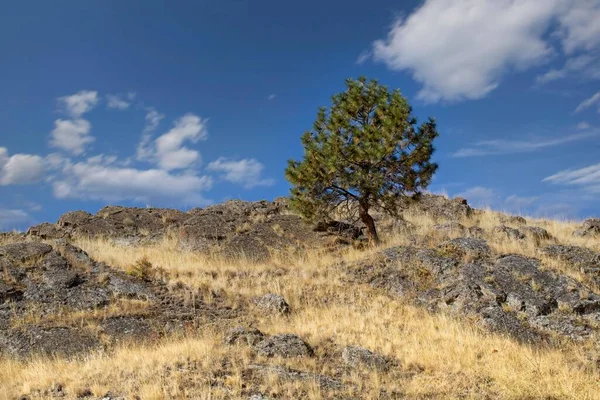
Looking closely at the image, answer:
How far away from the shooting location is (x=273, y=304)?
531 inches

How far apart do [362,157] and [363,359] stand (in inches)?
425

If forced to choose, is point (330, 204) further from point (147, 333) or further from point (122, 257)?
→ point (147, 333)

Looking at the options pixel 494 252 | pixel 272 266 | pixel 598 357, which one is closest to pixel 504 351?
pixel 598 357

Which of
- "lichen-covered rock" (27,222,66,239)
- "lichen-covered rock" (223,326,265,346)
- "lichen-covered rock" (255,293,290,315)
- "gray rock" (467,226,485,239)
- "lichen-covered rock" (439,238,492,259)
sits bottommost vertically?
"lichen-covered rock" (223,326,265,346)

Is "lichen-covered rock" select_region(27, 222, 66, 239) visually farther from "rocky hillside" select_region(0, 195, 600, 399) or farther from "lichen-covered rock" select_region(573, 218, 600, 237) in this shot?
"lichen-covered rock" select_region(573, 218, 600, 237)

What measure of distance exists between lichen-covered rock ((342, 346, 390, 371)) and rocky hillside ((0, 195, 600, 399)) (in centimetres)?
3

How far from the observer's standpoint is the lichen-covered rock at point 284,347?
9.47 metres

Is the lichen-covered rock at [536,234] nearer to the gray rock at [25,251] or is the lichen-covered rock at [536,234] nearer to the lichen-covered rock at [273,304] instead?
the lichen-covered rock at [273,304]

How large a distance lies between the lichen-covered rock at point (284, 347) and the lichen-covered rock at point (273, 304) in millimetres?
3163

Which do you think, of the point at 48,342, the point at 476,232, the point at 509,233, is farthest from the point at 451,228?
the point at 48,342

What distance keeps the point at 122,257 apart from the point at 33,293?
4059mm

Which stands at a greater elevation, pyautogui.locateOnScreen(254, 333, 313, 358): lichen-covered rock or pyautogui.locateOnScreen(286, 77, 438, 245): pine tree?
pyautogui.locateOnScreen(286, 77, 438, 245): pine tree

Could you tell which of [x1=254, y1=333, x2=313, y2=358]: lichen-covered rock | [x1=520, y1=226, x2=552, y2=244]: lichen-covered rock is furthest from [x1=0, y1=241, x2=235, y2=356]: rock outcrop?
[x1=520, y1=226, x2=552, y2=244]: lichen-covered rock

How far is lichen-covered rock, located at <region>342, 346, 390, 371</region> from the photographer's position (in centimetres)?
922
